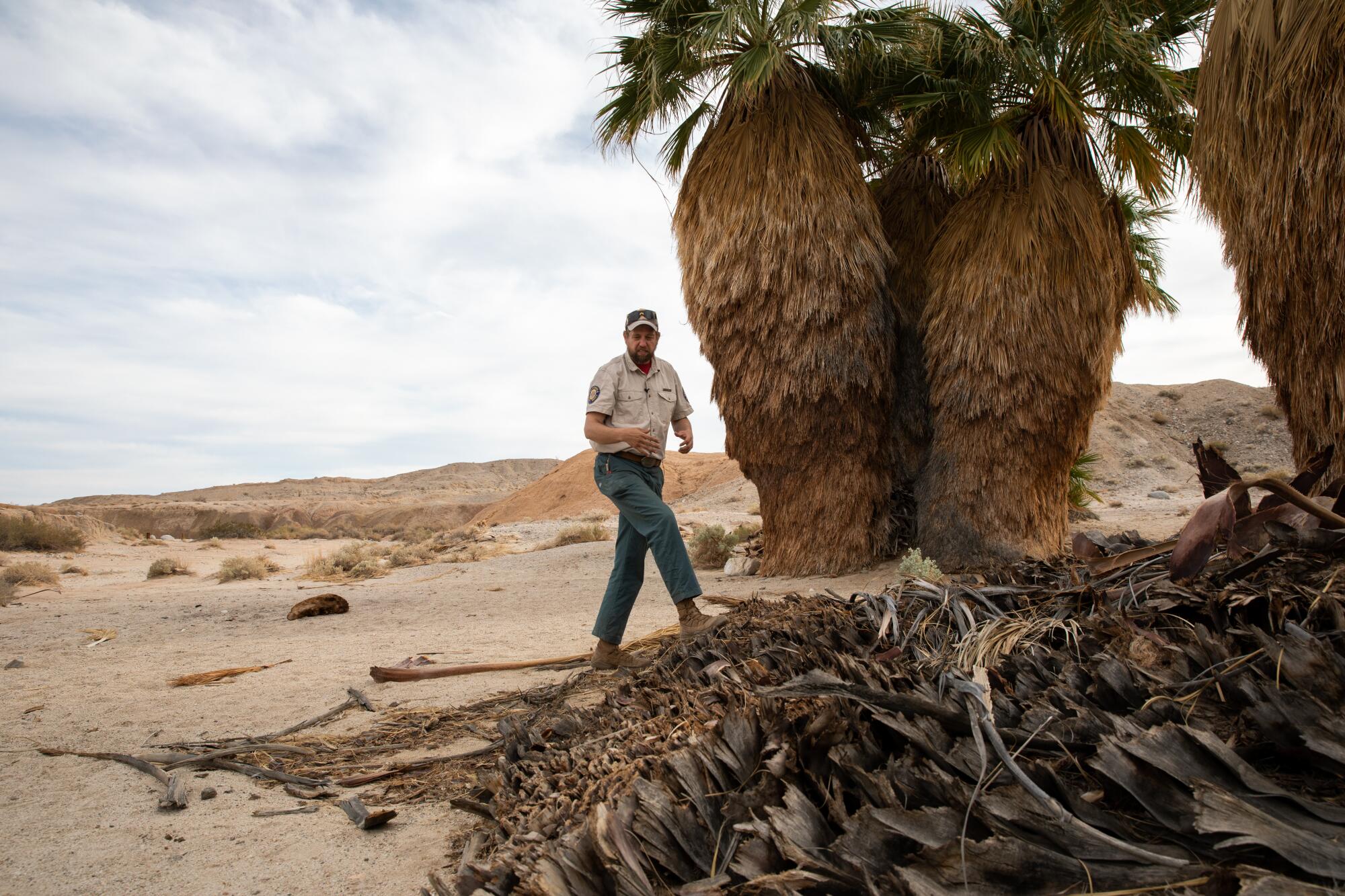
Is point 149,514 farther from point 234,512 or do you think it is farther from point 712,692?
point 712,692

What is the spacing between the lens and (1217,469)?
7.17 ft

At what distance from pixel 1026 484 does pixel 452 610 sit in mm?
6556

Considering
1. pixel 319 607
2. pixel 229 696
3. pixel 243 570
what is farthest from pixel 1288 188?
pixel 243 570

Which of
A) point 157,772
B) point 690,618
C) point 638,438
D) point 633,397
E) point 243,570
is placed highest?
point 633,397

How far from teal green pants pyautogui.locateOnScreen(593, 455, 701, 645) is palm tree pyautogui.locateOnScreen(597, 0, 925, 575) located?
383cm

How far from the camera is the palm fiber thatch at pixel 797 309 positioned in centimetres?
812

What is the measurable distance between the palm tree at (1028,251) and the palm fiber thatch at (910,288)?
1.06 feet

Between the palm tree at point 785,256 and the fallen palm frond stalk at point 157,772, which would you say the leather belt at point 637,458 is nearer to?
the fallen palm frond stalk at point 157,772

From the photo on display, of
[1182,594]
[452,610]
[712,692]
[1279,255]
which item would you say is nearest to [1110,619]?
[1182,594]

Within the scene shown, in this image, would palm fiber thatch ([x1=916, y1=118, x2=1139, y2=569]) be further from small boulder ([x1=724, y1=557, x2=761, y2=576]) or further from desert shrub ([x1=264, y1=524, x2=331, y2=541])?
desert shrub ([x1=264, y1=524, x2=331, y2=541])

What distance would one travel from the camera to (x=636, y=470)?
471cm

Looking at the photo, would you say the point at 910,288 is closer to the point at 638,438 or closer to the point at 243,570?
the point at 638,438

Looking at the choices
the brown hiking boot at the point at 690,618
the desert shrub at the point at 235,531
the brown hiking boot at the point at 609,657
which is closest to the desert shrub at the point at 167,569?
the brown hiking boot at the point at 609,657

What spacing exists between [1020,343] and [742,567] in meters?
4.20
